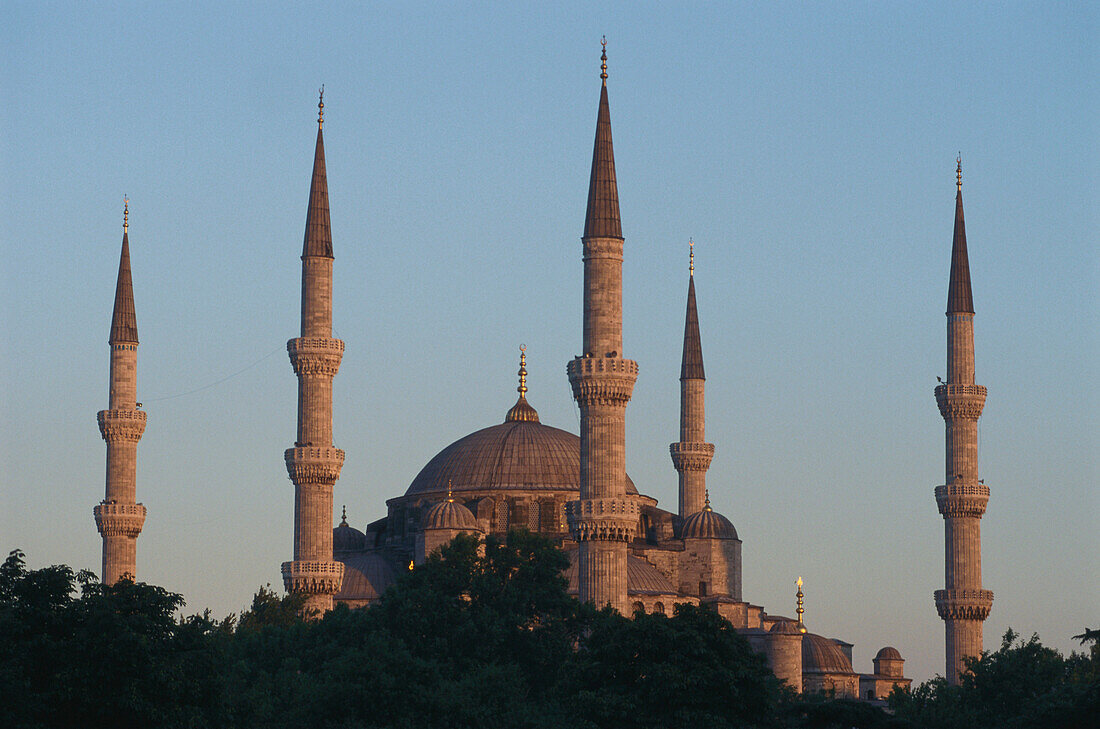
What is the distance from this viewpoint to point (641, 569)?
6506 centimetres

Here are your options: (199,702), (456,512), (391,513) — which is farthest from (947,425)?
(199,702)

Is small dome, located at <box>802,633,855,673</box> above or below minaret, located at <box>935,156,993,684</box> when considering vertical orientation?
below

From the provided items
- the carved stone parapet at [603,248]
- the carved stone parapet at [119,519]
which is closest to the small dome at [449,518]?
the carved stone parapet at [119,519]

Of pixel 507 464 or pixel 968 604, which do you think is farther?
pixel 507 464

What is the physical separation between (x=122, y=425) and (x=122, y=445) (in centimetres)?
60

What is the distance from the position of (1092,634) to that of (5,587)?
1941cm

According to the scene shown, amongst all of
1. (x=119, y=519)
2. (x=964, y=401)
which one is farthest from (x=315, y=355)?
(x=964, y=401)

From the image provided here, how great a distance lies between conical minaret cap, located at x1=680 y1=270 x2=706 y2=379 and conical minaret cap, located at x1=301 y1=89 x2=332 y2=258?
15.1 meters

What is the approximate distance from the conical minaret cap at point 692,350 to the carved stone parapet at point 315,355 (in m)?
15.2

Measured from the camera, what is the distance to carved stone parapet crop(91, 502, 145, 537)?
63.8 metres

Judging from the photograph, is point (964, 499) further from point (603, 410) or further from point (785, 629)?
point (603, 410)

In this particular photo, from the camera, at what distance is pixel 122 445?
64938mm

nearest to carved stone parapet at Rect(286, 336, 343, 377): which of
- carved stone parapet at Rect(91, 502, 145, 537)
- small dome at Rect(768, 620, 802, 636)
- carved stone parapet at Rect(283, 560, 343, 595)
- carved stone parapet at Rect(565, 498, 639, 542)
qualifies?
carved stone parapet at Rect(283, 560, 343, 595)

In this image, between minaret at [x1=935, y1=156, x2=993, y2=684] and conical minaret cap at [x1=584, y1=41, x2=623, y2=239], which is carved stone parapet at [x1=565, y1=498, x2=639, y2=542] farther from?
minaret at [x1=935, y1=156, x2=993, y2=684]
